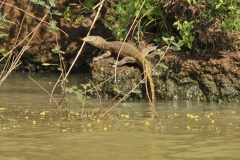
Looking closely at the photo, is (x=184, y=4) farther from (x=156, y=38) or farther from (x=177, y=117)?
(x=177, y=117)

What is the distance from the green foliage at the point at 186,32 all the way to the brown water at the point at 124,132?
1.00 metres

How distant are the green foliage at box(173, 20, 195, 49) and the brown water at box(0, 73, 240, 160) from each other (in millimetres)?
1001

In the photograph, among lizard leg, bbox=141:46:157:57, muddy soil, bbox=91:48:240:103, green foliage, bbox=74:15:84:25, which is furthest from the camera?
green foliage, bbox=74:15:84:25

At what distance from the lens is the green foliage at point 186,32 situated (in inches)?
381

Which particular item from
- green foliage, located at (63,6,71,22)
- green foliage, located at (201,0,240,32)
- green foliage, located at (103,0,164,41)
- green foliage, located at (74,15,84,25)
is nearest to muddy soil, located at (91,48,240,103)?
green foliage, located at (201,0,240,32)

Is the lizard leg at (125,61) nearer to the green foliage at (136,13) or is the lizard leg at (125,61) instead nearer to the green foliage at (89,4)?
the green foliage at (136,13)

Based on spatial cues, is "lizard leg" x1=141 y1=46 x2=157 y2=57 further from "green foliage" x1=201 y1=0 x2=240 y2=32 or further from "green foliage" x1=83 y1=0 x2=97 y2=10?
"green foliage" x1=83 y1=0 x2=97 y2=10

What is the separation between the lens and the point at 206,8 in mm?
9805

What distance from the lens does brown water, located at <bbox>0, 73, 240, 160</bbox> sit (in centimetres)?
593

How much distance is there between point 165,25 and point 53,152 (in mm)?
4814

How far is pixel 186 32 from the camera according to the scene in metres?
9.70

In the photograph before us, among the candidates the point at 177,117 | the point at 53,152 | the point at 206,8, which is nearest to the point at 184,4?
the point at 206,8

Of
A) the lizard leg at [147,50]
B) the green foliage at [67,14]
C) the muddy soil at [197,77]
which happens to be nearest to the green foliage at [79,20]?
the green foliage at [67,14]

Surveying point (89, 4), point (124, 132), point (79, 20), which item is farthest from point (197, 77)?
point (79, 20)
